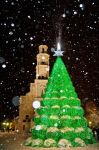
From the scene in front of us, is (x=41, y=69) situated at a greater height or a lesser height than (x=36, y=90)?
greater

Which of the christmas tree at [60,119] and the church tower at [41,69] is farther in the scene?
the church tower at [41,69]

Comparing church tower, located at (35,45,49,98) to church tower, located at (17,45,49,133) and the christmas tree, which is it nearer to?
church tower, located at (17,45,49,133)

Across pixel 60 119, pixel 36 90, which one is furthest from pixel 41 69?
pixel 60 119

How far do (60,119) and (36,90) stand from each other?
25507 millimetres

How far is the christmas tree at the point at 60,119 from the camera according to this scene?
23328 millimetres

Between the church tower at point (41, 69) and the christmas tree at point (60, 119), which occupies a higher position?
the church tower at point (41, 69)

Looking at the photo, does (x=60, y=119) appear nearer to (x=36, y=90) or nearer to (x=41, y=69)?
(x=41, y=69)

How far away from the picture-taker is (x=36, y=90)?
163 feet

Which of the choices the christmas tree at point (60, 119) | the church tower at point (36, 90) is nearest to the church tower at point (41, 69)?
the church tower at point (36, 90)

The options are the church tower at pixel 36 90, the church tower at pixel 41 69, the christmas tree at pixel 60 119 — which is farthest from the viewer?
the church tower at pixel 36 90

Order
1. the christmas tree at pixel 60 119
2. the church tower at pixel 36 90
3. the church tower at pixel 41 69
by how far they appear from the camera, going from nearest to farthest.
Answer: the christmas tree at pixel 60 119 < the church tower at pixel 41 69 < the church tower at pixel 36 90

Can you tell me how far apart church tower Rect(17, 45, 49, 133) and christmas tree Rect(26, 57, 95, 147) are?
21454 mm

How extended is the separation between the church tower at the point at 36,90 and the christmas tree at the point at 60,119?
70.4ft

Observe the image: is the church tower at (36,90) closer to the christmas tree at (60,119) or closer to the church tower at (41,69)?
Result: the church tower at (41,69)
